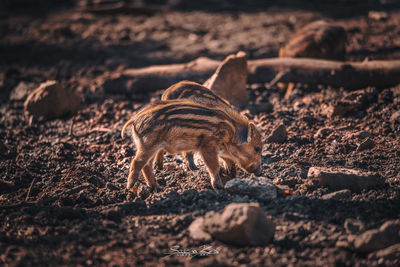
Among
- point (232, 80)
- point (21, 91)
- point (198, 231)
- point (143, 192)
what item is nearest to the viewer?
point (198, 231)

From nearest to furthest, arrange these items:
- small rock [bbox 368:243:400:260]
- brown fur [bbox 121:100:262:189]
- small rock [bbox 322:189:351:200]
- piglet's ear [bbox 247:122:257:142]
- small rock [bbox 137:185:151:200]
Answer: small rock [bbox 368:243:400:260] < small rock [bbox 322:189:351:200] < brown fur [bbox 121:100:262:189] < small rock [bbox 137:185:151:200] < piglet's ear [bbox 247:122:257:142]

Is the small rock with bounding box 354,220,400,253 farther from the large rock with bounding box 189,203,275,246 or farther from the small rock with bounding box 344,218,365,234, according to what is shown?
the large rock with bounding box 189,203,275,246

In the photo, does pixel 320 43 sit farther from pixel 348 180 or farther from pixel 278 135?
pixel 348 180

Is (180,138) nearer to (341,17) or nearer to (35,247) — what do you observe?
(35,247)

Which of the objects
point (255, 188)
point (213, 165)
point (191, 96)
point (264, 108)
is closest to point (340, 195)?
point (255, 188)

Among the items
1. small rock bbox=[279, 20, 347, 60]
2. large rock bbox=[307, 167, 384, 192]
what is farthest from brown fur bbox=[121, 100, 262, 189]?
small rock bbox=[279, 20, 347, 60]

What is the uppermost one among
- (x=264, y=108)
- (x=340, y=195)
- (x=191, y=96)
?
(x=191, y=96)
